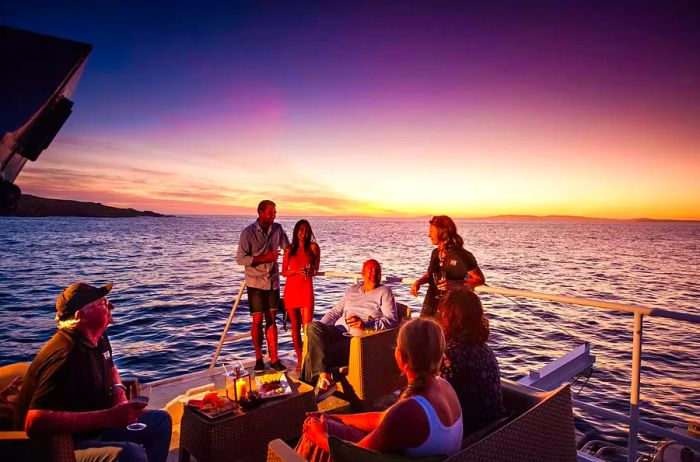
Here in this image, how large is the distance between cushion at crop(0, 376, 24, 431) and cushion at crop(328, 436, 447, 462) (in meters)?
1.55

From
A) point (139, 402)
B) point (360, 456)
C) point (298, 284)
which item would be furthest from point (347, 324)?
point (360, 456)

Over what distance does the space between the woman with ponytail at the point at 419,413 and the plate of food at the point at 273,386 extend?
73 centimetres

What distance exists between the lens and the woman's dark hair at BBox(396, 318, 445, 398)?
146cm

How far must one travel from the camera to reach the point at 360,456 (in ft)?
3.92

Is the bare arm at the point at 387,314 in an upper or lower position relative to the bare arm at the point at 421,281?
lower

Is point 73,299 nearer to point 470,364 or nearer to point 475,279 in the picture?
point 470,364

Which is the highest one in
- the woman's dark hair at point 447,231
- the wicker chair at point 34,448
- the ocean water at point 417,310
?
the woman's dark hair at point 447,231

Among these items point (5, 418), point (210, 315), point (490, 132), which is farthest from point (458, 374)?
point (490, 132)

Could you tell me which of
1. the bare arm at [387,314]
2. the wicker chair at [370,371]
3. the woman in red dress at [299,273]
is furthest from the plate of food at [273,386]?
the woman in red dress at [299,273]

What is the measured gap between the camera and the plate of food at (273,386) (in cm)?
239

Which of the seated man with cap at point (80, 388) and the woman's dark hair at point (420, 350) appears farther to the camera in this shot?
the seated man with cap at point (80, 388)

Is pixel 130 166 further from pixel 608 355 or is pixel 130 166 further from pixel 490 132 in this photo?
pixel 608 355

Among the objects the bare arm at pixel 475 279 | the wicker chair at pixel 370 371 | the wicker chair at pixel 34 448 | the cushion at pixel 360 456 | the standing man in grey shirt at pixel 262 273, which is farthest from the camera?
the standing man in grey shirt at pixel 262 273

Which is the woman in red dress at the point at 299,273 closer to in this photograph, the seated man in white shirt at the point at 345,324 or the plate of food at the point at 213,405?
the seated man in white shirt at the point at 345,324
